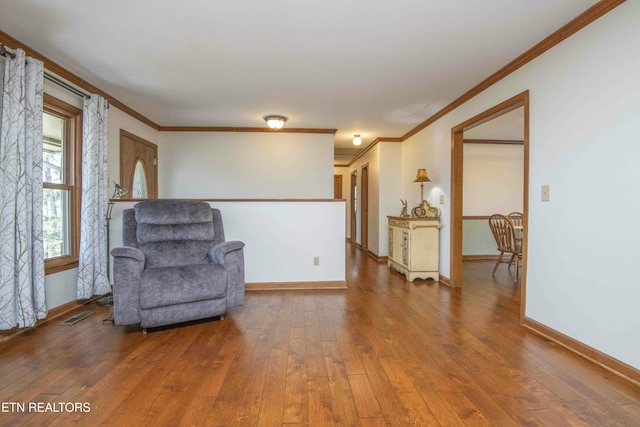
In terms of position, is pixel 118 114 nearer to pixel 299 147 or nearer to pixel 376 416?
pixel 299 147

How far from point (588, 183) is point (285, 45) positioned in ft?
7.90

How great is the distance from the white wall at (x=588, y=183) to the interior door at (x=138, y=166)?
4.54 metres

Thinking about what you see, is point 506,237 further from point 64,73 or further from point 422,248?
point 64,73

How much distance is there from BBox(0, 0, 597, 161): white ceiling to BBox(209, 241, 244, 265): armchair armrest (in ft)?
5.39

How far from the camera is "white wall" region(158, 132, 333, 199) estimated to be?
545cm

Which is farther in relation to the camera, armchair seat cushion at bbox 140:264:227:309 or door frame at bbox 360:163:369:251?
door frame at bbox 360:163:369:251

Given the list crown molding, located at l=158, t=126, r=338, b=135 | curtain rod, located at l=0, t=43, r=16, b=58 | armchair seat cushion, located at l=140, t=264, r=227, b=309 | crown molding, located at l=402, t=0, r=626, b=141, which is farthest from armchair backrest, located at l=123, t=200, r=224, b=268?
crown molding, located at l=402, t=0, r=626, b=141

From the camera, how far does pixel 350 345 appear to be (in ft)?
7.82

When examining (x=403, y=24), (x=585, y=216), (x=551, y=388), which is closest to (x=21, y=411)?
(x=551, y=388)

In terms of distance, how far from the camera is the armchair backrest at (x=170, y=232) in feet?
9.81

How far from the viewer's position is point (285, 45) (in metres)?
2.66

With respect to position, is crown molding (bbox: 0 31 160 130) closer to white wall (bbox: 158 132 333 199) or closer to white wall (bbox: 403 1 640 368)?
white wall (bbox: 158 132 333 199)

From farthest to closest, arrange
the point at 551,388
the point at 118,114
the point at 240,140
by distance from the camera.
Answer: the point at 240,140 → the point at 118,114 → the point at 551,388

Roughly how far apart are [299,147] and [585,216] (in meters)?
4.05
